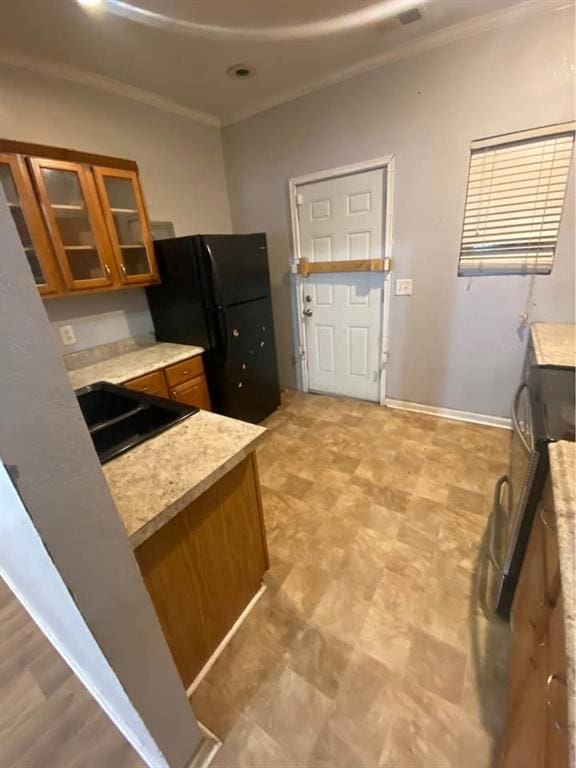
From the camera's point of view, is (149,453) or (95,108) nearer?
(149,453)

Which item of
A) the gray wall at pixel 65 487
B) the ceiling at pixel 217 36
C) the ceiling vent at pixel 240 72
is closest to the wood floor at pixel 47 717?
the gray wall at pixel 65 487

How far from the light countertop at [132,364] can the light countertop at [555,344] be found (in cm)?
210

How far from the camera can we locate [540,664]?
660mm

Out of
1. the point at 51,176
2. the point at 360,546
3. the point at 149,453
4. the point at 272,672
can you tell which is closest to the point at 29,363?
the point at 149,453

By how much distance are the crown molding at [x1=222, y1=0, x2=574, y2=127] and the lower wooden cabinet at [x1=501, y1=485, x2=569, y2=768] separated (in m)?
2.55

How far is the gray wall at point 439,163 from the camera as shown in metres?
1.89

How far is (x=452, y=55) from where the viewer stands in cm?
199

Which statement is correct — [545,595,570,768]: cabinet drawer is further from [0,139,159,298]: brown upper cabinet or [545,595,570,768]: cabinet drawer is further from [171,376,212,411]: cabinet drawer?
[0,139,159,298]: brown upper cabinet

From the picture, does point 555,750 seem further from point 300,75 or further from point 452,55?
point 300,75

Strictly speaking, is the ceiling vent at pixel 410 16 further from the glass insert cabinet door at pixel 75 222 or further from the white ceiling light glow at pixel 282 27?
the glass insert cabinet door at pixel 75 222

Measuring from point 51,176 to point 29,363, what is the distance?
201 cm

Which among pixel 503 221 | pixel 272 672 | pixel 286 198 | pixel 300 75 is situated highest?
pixel 300 75

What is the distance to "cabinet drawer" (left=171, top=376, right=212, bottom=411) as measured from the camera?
2275mm

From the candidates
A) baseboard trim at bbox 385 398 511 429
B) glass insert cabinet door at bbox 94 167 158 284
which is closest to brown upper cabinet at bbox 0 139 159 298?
glass insert cabinet door at bbox 94 167 158 284
